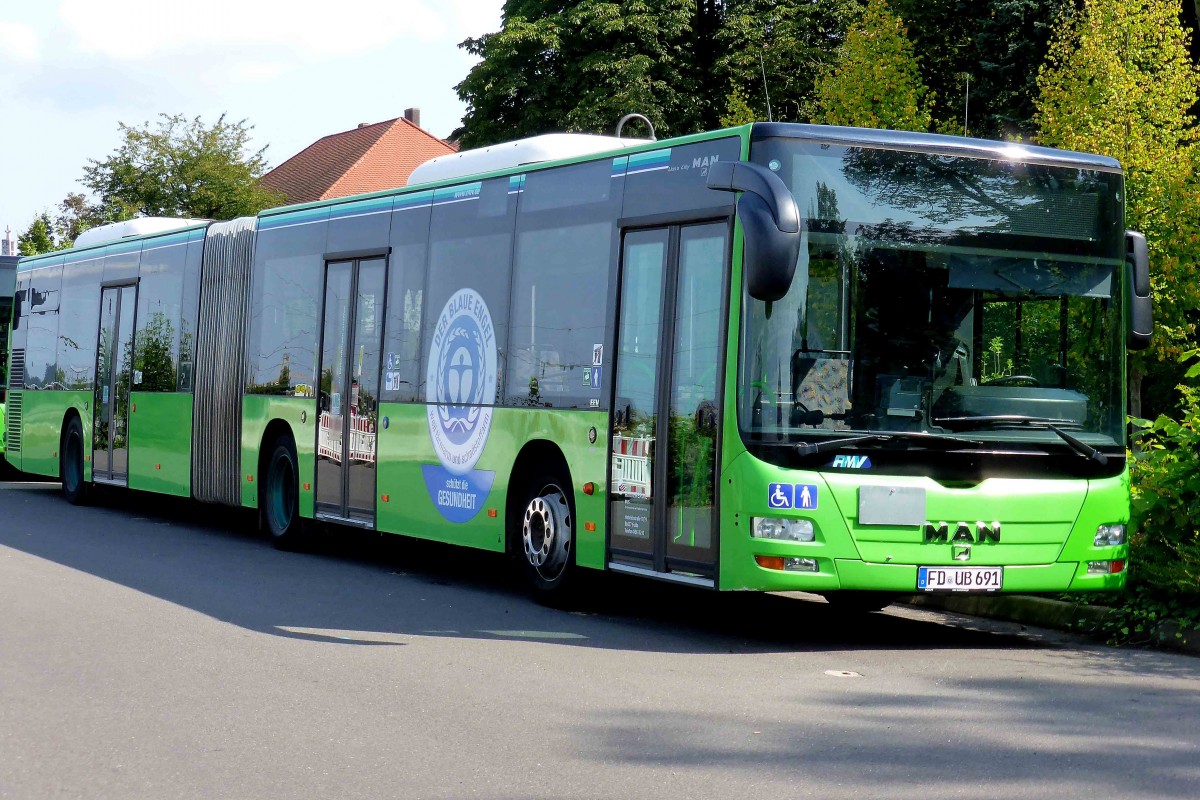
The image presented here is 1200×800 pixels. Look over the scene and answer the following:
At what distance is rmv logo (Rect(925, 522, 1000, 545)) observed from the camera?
32.2ft

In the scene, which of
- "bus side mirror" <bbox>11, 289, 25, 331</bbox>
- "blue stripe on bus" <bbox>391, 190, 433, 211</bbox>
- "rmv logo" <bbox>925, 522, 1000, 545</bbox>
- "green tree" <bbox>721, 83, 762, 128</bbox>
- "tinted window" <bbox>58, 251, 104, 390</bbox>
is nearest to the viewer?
"rmv logo" <bbox>925, 522, 1000, 545</bbox>

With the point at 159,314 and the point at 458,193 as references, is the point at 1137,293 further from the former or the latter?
the point at 159,314

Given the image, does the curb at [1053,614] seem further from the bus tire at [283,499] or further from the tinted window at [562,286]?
the bus tire at [283,499]

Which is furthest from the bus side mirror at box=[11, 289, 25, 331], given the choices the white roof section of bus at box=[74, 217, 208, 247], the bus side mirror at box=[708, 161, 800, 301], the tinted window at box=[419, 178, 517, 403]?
the bus side mirror at box=[708, 161, 800, 301]

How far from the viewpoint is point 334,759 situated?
679 cm

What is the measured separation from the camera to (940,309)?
9938 millimetres

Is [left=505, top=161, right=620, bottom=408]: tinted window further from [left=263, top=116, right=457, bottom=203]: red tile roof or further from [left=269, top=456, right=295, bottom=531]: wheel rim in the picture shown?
[left=263, top=116, right=457, bottom=203]: red tile roof

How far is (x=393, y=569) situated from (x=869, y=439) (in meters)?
6.33

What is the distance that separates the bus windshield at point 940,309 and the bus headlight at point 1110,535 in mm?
486

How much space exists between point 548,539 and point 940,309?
3459 millimetres

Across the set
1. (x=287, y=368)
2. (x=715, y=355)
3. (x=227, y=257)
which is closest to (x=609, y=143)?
(x=715, y=355)

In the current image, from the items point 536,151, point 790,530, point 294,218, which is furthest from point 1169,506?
point 294,218

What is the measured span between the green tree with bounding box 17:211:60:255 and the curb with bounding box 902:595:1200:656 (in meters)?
55.3

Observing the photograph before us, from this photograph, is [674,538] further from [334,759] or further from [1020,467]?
[334,759]
